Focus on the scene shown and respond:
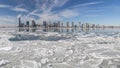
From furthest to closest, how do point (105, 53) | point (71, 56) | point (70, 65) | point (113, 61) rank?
point (105, 53) → point (71, 56) → point (113, 61) → point (70, 65)

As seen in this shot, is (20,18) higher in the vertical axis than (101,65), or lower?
higher

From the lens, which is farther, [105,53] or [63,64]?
[105,53]

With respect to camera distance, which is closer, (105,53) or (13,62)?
(13,62)

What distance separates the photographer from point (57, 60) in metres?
2.94

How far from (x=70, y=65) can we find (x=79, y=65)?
141 mm

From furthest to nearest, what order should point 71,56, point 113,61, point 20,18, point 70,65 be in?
point 20,18 < point 71,56 < point 113,61 < point 70,65

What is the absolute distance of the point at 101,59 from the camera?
303cm

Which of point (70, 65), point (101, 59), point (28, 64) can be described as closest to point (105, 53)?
point (101, 59)

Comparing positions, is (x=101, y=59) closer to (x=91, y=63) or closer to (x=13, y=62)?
(x=91, y=63)

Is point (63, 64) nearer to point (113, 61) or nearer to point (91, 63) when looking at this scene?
point (91, 63)

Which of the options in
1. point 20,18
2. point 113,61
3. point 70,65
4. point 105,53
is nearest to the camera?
point 70,65

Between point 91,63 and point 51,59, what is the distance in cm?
67

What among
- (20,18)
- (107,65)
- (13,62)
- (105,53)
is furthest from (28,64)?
(20,18)

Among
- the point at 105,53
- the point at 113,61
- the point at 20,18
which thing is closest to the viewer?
the point at 113,61
